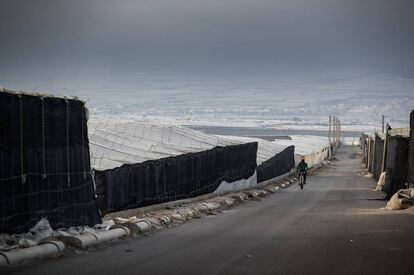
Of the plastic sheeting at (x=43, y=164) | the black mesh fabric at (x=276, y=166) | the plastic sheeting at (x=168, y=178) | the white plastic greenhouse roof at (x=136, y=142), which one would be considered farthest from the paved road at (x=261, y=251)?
the black mesh fabric at (x=276, y=166)

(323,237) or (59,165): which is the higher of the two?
(59,165)

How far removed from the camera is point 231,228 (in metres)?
20.2

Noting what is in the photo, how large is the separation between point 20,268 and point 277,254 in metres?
4.41

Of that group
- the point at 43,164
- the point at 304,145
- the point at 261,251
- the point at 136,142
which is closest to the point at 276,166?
the point at 136,142

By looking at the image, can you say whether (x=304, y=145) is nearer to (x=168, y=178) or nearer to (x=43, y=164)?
(x=168, y=178)

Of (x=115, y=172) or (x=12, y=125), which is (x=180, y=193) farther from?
(x=12, y=125)

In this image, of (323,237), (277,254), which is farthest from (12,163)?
(323,237)

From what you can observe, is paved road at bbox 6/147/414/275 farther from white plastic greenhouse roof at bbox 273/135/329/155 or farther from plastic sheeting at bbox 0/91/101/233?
white plastic greenhouse roof at bbox 273/135/329/155

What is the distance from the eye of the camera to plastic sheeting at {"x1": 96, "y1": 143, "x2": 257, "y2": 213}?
2186 cm

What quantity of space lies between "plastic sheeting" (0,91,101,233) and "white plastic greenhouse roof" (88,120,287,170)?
3.94m

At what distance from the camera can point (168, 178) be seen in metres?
28.6

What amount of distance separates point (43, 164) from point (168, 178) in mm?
12618

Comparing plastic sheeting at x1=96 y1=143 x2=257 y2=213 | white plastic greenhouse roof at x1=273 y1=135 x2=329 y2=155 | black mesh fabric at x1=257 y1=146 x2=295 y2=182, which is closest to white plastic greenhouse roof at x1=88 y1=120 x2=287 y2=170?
plastic sheeting at x1=96 y1=143 x2=257 y2=213

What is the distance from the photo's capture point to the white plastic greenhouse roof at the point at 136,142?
2683 centimetres
